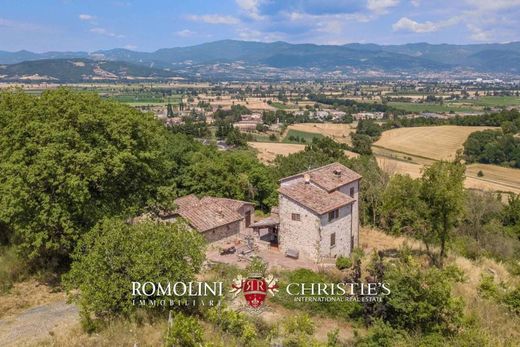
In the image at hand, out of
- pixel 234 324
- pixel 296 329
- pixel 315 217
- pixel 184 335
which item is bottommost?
pixel 315 217

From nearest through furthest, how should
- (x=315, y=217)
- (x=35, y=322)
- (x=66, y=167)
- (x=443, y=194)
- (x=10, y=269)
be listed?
(x=35, y=322) < (x=66, y=167) < (x=10, y=269) < (x=443, y=194) < (x=315, y=217)

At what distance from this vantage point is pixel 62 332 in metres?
15.9

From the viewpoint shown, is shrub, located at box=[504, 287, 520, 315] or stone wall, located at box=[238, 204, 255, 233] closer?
shrub, located at box=[504, 287, 520, 315]

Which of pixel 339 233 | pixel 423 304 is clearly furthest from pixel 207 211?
pixel 423 304

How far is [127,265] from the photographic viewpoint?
631 inches

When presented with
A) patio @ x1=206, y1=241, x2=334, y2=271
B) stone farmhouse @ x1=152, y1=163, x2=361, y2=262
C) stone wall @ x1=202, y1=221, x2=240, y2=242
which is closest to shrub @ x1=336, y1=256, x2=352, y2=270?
patio @ x1=206, y1=241, x2=334, y2=271

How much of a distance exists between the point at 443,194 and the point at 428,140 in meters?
80.8

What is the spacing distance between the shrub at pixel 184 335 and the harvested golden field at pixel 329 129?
97.0 meters

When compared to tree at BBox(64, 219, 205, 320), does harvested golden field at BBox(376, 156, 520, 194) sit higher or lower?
lower

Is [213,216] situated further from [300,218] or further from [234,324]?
[234,324]

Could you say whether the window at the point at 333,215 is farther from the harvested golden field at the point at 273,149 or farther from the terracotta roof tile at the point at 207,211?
the harvested golden field at the point at 273,149

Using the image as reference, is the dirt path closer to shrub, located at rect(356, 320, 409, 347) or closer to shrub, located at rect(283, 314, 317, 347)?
shrub, located at rect(283, 314, 317, 347)

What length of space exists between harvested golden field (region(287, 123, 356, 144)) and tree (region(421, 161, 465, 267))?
269 feet

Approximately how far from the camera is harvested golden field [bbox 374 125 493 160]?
9350cm
